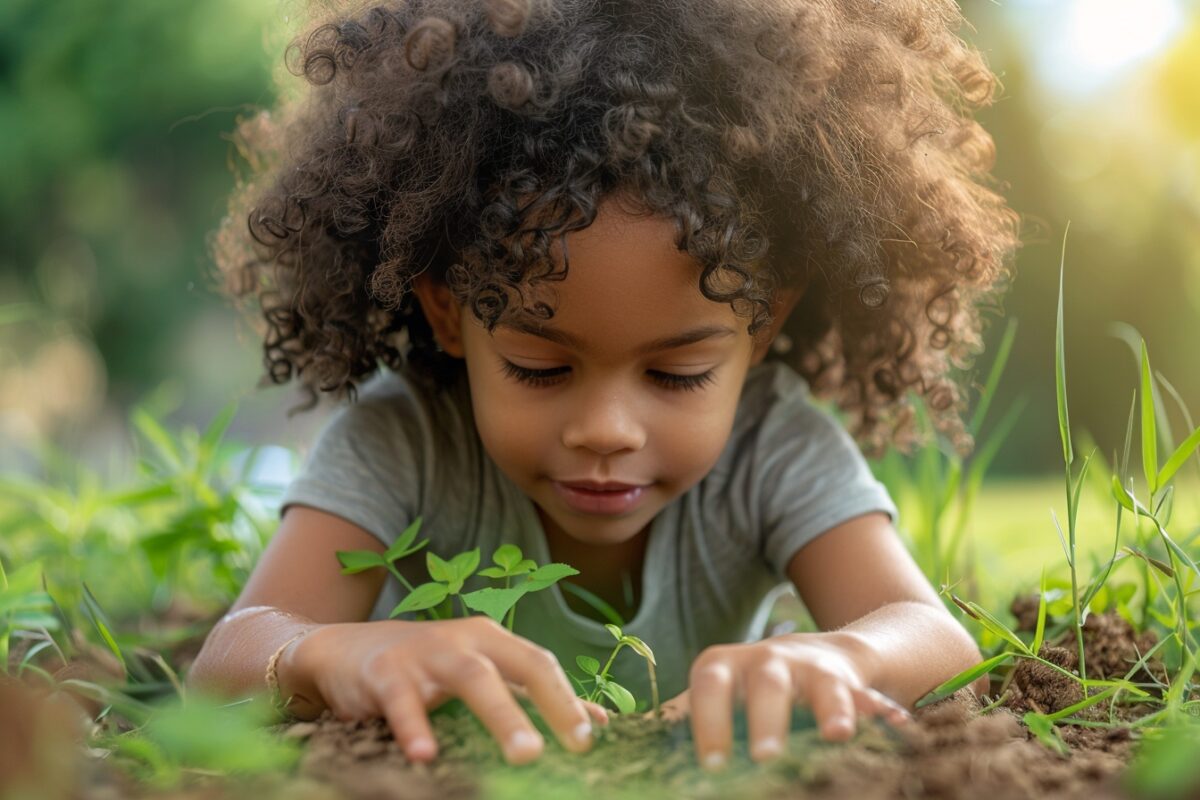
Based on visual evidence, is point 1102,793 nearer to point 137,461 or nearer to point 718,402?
point 718,402

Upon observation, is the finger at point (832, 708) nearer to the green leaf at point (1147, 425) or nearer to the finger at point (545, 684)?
the finger at point (545, 684)

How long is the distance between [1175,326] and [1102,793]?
1101 centimetres

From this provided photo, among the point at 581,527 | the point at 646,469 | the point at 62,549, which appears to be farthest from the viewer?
the point at 62,549

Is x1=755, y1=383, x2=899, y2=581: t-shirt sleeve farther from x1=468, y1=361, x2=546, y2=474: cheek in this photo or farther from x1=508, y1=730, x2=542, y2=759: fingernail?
x1=508, y1=730, x2=542, y2=759: fingernail

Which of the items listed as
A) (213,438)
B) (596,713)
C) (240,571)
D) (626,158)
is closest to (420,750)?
(596,713)

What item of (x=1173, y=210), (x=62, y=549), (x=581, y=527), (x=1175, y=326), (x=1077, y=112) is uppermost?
(x=1077, y=112)

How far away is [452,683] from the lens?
3.81 feet

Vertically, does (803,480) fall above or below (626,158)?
below

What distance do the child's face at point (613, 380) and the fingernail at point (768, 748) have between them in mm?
645

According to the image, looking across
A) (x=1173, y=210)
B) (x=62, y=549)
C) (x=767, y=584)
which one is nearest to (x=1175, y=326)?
(x=1173, y=210)

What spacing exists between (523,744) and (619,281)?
0.72 metres

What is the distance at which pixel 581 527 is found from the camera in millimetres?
1891

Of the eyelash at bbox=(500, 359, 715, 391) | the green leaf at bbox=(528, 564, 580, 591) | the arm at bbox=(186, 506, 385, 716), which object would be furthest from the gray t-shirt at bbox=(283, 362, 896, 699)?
the green leaf at bbox=(528, 564, 580, 591)

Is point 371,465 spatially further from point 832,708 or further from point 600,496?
point 832,708
